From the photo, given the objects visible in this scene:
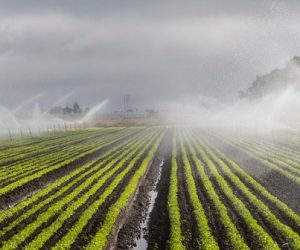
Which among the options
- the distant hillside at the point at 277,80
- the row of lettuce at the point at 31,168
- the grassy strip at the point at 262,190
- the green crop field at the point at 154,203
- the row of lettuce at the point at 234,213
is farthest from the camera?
the distant hillside at the point at 277,80

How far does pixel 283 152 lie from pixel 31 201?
93.7 ft

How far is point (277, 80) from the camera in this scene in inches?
4284

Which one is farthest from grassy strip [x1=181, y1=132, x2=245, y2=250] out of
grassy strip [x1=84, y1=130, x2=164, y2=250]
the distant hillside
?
the distant hillside

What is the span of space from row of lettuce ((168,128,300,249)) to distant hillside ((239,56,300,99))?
255 feet

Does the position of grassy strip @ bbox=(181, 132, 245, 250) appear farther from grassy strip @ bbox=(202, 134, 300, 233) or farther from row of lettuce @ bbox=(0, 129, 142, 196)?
row of lettuce @ bbox=(0, 129, 142, 196)

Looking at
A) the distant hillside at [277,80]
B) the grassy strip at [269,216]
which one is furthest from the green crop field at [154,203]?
the distant hillside at [277,80]

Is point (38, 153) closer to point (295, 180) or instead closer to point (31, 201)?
point (31, 201)

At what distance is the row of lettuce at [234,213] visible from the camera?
51.4ft

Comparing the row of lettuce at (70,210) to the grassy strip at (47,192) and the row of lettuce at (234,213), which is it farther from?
the row of lettuce at (234,213)

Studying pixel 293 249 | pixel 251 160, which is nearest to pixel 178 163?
pixel 251 160

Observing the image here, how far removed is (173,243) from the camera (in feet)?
51.7

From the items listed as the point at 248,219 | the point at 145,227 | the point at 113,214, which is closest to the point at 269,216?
the point at 248,219

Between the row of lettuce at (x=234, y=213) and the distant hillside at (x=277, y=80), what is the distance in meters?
77.8

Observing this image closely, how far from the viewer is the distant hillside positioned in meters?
100.0
